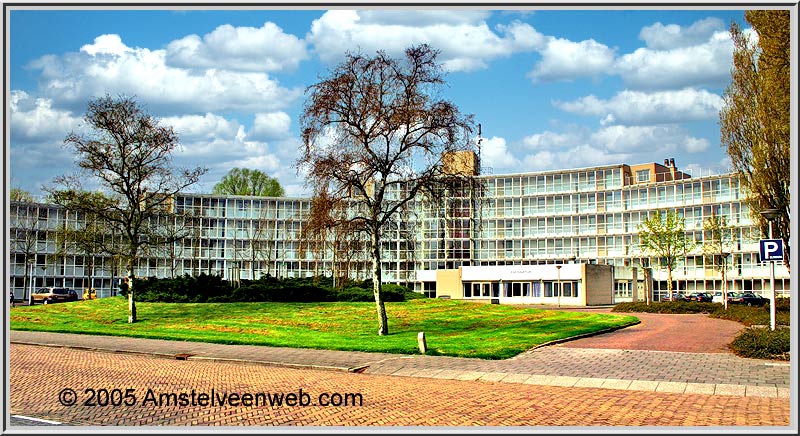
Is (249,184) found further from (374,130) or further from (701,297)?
(374,130)

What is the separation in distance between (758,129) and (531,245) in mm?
64852

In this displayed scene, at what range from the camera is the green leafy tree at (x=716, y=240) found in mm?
61969

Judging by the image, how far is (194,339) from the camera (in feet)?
89.6

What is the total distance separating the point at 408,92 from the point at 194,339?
39.3ft

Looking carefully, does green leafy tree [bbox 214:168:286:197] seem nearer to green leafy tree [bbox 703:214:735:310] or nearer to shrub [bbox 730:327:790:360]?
green leafy tree [bbox 703:214:735:310]

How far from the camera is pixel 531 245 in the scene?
97.3 metres

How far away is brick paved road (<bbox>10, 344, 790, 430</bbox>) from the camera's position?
1154 cm

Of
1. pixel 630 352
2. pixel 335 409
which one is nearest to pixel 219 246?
pixel 630 352

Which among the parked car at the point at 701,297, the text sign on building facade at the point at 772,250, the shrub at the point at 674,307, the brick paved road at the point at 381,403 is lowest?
the parked car at the point at 701,297

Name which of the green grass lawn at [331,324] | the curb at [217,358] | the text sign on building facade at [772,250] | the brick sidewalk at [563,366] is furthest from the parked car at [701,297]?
the curb at [217,358]

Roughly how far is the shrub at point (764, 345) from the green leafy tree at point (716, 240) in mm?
37112

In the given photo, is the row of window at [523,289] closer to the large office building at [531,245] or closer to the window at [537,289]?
the window at [537,289]

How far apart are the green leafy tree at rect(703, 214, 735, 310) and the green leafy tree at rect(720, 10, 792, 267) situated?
79.3ft

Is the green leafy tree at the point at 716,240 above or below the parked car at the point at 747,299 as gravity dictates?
above
